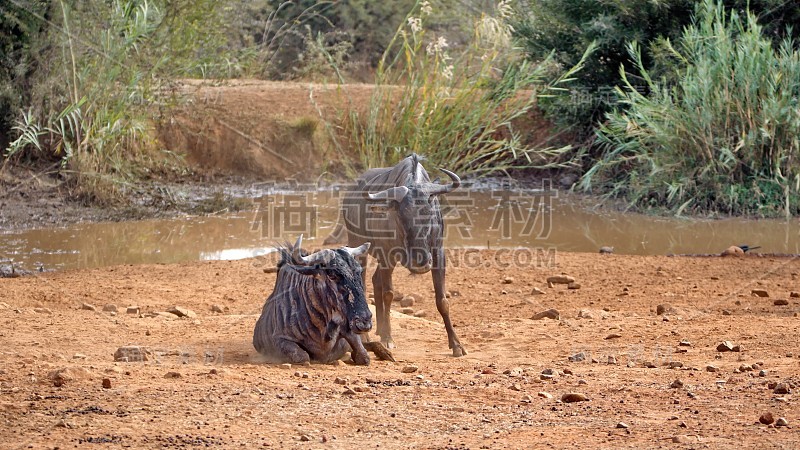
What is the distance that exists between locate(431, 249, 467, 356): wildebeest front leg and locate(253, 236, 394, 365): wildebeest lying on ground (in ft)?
1.89

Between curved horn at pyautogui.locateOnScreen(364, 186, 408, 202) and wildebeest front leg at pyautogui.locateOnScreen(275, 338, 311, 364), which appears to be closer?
wildebeest front leg at pyautogui.locateOnScreen(275, 338, 311, 364)

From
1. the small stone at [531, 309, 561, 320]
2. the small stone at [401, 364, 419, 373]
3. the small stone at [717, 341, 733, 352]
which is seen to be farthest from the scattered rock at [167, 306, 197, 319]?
the small stone at [717, 341, 733, 352]

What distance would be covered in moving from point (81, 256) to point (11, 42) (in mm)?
4197

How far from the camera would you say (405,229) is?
24.1ft

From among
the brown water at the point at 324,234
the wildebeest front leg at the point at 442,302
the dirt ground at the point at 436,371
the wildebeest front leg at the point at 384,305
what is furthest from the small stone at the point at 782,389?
the brown water at the point at 324,234

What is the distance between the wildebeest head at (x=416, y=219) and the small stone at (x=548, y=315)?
1.49 meters

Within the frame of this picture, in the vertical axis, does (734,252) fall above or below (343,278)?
below

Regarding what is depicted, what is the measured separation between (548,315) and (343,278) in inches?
96.8

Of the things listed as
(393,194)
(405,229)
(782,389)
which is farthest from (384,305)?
(782,389)

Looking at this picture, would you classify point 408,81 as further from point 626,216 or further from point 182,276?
point 182,276

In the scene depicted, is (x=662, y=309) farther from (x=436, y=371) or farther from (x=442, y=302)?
(x=436, y=371)

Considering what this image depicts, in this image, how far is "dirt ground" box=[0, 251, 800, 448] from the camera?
4785 millimetres

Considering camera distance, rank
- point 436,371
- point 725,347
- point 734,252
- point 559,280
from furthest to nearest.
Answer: point 734,252, point 559,280, point 725,347, point 436,371

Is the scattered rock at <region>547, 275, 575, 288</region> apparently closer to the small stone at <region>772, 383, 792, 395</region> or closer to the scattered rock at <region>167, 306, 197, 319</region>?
the scattered rock at <region>167, 306, 197, 319</region>
